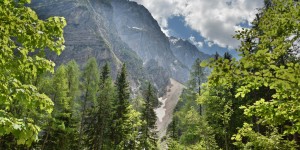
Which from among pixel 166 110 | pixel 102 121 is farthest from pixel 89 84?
pixel 166 110

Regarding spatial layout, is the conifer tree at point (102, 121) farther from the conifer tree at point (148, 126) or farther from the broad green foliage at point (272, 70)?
the broad green foliage at point (272, 70)

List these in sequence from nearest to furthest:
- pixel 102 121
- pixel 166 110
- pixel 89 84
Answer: pixel 102 121
pixel 89 84
pixel 166 110

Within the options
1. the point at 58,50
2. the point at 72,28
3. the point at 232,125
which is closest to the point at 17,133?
the point at 58,50

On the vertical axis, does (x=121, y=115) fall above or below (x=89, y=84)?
below

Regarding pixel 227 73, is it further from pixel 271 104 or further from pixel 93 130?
pixel 93 130

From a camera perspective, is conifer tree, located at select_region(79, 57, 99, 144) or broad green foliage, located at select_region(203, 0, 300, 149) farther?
Answer: conifer tree, located at select_region(79, 57, 99, 144)

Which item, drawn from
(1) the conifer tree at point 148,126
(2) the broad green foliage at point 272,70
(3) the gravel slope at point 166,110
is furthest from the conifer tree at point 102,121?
(3) the gravel slope at point 166,110

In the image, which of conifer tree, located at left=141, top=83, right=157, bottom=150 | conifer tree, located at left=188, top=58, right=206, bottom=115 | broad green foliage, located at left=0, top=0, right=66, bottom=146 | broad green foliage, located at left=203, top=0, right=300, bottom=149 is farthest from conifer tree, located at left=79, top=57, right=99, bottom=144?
broad green foliage, located at left=203, top=0, right=300, bottom=149

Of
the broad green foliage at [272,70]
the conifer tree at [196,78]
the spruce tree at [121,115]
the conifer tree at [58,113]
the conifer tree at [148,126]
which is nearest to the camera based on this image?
the broad green foliage at [272,70]

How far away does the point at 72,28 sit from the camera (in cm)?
19650

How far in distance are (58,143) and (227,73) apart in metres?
34.5

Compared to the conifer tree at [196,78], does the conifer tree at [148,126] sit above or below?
below

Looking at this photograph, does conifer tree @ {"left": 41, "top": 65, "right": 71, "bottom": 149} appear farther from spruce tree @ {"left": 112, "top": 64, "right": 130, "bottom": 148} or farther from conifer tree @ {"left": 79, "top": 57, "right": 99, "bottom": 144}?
spruce tree @ {"left": 112, "top": 64, "right": 130, "bottom": 148}

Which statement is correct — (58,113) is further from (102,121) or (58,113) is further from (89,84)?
(89,84)
